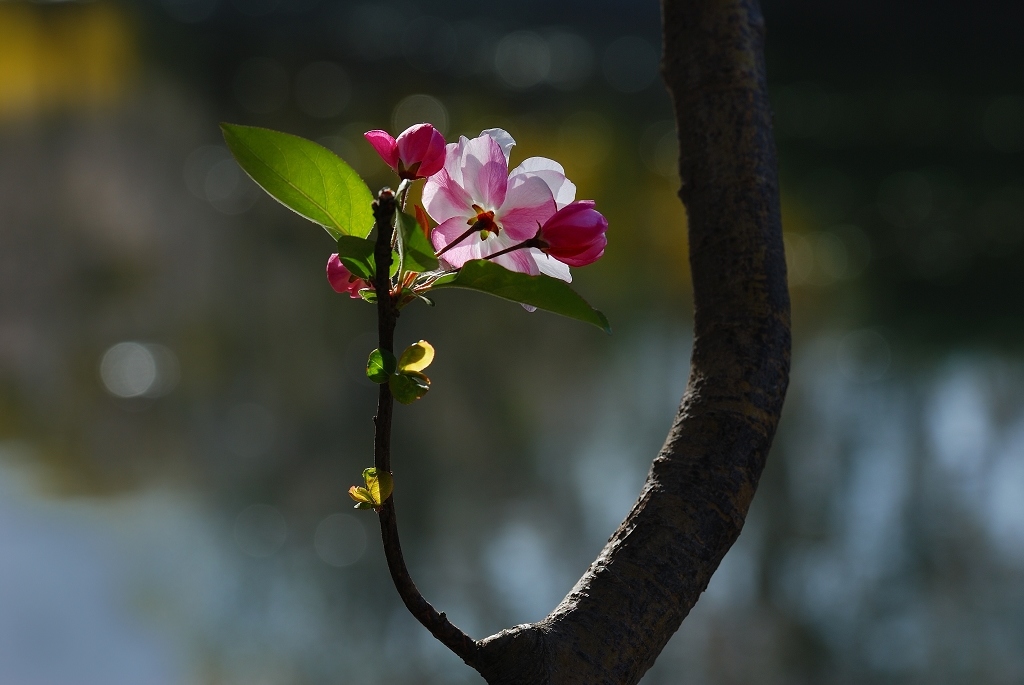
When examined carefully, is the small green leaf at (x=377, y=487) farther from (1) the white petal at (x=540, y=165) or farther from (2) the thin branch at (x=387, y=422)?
(1) the white petal at (x=540, y=165)

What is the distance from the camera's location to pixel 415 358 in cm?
26

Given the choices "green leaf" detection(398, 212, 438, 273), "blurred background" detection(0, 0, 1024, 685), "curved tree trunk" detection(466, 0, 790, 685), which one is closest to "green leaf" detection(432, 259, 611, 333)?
"green leaf" detection(398, 212, 438, 273)

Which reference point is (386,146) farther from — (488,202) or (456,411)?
(456,411)

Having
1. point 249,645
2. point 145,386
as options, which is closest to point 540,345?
point 145,386

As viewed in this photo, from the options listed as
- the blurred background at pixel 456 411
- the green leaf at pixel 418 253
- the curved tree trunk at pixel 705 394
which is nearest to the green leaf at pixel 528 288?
the green leaf at pixel 418 253

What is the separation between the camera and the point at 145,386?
2.19 metres

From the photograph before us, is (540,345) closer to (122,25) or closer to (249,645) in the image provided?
(249,645)

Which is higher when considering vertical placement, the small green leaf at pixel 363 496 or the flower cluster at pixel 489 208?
the flower cluster at pixel 489 208

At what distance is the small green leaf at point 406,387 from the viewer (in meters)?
0.24

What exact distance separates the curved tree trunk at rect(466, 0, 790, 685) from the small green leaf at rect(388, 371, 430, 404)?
3.6 inches

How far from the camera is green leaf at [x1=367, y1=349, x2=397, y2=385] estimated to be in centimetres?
24

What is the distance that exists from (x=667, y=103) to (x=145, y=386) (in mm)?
3042

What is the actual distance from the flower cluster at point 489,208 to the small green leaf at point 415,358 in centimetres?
2

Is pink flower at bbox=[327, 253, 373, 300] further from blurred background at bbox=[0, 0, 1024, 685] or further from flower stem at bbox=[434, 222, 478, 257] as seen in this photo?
blurred background at bbox=[0, 0, 1024, 685]
